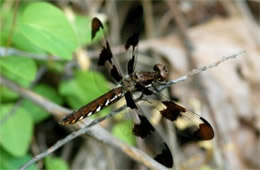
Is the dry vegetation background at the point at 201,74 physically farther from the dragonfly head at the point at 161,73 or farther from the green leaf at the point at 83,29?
the dragonfly head at the point at 161,73

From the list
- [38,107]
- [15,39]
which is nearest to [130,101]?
[38,107]

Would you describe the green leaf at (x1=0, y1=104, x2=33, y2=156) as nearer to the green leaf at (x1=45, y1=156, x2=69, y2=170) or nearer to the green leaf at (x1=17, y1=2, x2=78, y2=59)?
the green leaf at (x1=45, y1=156, x2=69, y2=170)

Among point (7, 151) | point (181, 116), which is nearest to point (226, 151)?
point (181, 116)

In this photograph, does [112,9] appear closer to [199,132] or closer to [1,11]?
[1,11]

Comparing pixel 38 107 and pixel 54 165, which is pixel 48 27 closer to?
pixel 38 107

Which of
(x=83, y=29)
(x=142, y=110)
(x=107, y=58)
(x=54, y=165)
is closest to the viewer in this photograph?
(x=142, y=110)

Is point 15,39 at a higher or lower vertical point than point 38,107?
higher
